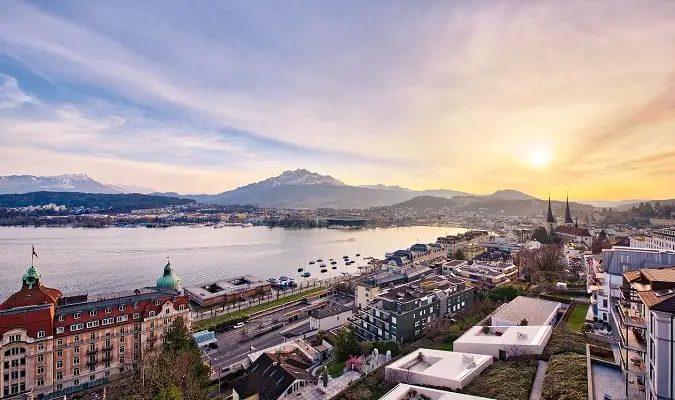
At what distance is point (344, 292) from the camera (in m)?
19.1

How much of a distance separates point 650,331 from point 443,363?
3842mm

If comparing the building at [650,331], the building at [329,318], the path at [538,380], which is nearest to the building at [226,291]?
the building at [329,318]

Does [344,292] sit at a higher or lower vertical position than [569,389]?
lower

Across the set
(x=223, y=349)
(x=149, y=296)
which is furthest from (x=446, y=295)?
(x=149, y=296)

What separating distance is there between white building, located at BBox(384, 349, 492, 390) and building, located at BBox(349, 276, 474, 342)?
3043 mm

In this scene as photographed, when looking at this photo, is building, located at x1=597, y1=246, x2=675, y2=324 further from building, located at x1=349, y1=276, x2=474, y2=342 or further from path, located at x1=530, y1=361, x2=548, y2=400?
building, located at x1=349, y1=276, x2=474, y2=342

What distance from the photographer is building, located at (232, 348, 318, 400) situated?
829cm

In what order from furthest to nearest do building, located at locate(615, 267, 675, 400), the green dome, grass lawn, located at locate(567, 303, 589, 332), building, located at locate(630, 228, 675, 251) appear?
building, located at locate(630, 228, 675, 251) < the green dome < grass lawn, located at locate(567, 303, 589, 332) < building, located at locate(615, 267, 675, 400)

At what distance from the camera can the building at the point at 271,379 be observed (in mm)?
8289

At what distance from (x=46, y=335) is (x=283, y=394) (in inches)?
265

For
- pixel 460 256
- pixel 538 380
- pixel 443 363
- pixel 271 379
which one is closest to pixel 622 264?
pixel 538 380

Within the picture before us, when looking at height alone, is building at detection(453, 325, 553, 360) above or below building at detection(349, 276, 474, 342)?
above

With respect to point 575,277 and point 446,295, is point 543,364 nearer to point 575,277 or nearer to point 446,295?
point 446,295

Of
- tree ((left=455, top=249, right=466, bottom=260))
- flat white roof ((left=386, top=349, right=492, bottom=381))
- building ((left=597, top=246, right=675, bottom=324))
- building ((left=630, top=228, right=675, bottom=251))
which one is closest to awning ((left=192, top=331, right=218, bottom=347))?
flat white roof ((left=386, top=349, right=492, bottom=381))
